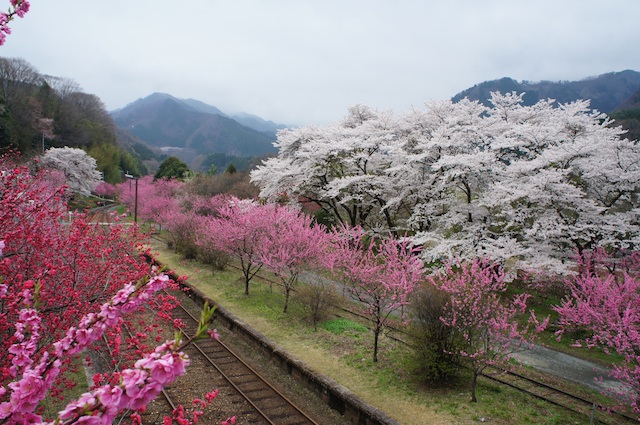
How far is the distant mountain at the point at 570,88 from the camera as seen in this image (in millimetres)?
152125

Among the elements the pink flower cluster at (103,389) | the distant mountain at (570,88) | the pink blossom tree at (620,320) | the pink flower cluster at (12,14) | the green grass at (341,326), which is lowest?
the green grass at (341,326)

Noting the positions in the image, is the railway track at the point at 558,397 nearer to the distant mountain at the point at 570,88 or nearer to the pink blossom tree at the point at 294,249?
the pink blossom tree at the point at 294,249

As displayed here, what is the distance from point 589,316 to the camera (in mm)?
10047

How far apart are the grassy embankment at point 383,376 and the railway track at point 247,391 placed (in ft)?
5.08

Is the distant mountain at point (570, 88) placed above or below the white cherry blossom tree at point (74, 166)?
above

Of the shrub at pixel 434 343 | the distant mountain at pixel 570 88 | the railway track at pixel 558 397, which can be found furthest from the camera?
the distant mountain at pixel 570 88

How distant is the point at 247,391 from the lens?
11.0m

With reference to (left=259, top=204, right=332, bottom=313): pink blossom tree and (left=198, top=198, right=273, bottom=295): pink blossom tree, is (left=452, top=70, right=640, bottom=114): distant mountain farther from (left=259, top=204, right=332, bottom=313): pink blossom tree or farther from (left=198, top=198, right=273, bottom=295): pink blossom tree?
(left=259, top=204, right=332, bottom=313): pink blossom tree

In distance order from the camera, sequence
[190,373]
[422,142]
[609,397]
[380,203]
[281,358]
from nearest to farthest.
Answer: [609,397] < [190,373] < [281,358] < [422,142] < [380,203]

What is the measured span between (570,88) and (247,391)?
193993 millimetres

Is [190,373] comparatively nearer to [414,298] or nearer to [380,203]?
[414,298]

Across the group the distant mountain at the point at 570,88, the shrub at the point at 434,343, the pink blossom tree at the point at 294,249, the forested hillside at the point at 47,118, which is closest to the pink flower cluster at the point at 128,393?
the shrub at the point at 434,343

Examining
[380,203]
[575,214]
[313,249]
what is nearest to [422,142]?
[380,203]

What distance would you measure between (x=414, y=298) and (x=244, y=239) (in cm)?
936
